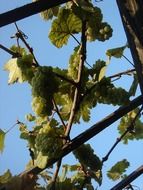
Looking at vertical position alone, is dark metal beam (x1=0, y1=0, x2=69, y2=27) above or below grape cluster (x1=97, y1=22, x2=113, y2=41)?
below

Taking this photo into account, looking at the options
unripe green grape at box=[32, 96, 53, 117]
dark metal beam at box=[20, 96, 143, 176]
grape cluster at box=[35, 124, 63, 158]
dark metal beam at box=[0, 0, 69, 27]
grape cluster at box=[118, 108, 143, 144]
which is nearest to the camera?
dark metal beam at box=[0, 0, 69, 27]

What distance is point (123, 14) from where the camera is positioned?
1.30m

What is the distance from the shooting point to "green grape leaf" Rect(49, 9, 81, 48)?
1.80 m

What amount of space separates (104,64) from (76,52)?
0.53ft

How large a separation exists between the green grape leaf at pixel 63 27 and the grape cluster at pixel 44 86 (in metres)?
0.32

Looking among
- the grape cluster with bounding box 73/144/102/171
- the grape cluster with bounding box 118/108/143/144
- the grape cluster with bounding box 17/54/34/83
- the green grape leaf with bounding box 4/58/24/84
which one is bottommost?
the grape cluster with bounding box 73/144/102/171

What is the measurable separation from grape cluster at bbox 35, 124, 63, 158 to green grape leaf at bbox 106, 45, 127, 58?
0.50 metres

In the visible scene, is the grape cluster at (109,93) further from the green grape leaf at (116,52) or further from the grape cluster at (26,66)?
the grape cluster at (26,66)

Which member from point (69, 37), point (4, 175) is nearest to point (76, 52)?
point (69, 37)

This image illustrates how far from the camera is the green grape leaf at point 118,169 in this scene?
2.42m

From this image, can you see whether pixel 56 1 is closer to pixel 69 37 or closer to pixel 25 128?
pixel 69 37

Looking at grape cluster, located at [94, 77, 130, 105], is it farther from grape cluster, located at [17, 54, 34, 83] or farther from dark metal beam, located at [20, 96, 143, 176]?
grape cluster, located at [17, 54, 34, 83]

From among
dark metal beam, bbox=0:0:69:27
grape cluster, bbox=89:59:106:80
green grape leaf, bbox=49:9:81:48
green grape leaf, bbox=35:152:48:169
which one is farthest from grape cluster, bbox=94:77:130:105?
dark metal beam, bbox=0:0:69:27

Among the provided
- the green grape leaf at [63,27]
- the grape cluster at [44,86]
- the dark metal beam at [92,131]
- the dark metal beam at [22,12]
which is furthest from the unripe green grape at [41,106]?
the dark metal beam at [22,12]
